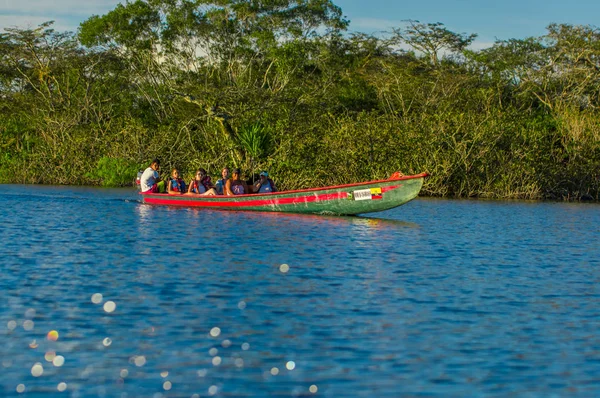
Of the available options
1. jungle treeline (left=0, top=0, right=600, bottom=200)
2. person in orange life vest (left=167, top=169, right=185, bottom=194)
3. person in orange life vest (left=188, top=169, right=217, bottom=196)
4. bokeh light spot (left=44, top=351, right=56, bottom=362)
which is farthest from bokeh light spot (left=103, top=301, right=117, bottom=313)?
jungle treeline (left=0, top=0, right=600, bottom=200)

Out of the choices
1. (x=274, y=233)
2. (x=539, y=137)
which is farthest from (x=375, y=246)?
(x=539, y=137)

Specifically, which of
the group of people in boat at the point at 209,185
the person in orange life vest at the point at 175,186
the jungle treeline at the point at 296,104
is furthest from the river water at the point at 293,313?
the jungle treeline at the point at 296,104

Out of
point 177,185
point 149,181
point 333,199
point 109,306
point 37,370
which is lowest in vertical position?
point 37,370

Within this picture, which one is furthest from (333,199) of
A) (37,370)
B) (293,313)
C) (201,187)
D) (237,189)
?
(37,370)

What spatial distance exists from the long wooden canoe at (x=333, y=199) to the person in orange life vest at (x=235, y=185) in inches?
16.7

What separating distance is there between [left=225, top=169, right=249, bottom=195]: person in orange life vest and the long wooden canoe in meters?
0.43

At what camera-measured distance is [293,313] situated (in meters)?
10.7

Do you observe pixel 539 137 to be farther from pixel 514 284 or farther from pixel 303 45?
pixel 514 284

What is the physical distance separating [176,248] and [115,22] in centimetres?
3991

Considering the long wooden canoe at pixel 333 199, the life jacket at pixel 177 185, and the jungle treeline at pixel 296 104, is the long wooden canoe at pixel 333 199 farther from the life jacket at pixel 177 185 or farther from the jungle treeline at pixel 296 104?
the jungle treeline at pixel 296 104

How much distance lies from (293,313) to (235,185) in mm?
15825

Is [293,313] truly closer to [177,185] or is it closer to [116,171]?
[177,185]

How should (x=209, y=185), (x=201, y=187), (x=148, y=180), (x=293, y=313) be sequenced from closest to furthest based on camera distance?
(x=293, y=313) → (x=201, y=187) → (x=209, y=185) → (x=148, y=180)

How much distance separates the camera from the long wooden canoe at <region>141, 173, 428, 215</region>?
22688 millimetres
